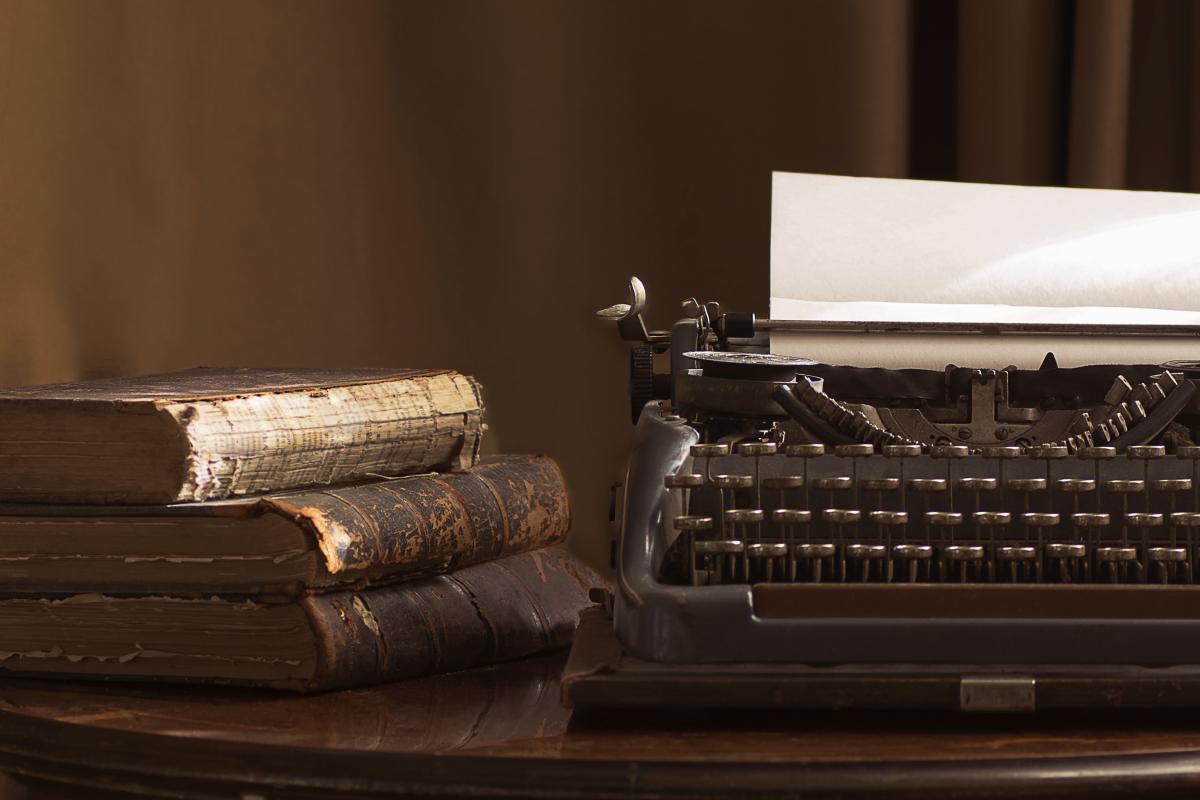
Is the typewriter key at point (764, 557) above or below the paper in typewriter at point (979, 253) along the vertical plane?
below

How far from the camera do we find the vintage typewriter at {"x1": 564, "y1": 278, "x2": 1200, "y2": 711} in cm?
66

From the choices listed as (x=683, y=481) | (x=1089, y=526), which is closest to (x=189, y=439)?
(x=683, y=481)

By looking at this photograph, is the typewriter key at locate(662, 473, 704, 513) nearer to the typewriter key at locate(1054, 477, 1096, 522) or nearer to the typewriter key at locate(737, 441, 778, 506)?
the typewriter key at locate(737, 441, 778, 506)

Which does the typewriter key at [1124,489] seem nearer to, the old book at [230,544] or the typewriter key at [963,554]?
the typewriter key at [963,554]

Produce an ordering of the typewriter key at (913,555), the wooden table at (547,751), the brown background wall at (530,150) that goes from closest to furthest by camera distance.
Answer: the wooden table at (547,751), the typewriter key at (913,555), the brown background wall at (530,150)

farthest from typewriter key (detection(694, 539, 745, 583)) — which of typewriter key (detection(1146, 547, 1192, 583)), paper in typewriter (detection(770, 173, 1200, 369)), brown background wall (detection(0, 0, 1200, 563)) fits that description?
brown background wall (detection(0, 0, 1200, 563))

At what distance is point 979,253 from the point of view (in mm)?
1087

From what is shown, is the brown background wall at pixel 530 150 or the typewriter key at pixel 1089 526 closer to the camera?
the typewriter key at pixel 1089 526

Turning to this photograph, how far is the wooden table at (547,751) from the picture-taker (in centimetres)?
60

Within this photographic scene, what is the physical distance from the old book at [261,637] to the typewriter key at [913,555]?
28cm

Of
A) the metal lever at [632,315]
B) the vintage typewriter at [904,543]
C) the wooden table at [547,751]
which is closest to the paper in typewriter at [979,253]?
the metal lever at [632,315]

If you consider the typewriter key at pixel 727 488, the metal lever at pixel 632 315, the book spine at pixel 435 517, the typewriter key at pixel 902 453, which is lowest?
the book spine at pixel 435 517

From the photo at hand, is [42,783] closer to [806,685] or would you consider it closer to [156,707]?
[156,707]

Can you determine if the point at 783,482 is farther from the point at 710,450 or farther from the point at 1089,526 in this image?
the point at 1089,526
